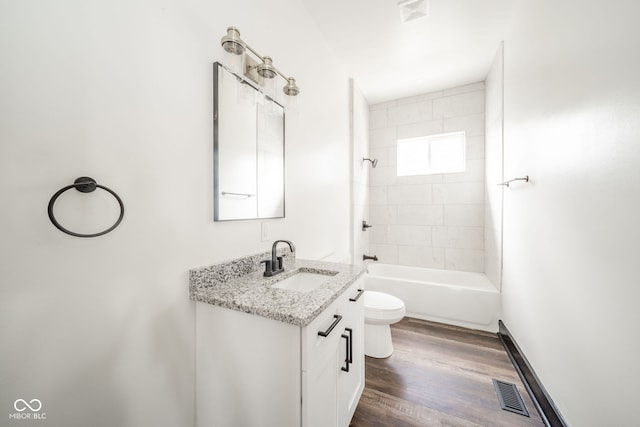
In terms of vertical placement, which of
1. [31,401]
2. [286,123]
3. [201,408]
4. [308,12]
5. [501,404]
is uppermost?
[308,12]

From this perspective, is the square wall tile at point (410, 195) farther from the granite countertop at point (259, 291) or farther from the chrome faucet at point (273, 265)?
the chrome faucet at point (273, 265)

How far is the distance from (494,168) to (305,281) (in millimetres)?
2513

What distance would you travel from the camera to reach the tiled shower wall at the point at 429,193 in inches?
121

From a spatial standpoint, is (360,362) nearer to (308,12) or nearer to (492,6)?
(308,12)

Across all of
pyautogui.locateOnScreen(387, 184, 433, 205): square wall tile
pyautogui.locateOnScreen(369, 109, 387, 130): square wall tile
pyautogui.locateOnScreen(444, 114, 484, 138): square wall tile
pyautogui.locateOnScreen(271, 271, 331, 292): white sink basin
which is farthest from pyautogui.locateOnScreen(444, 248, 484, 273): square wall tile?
pyautogui.locateOnScreen(271, 271, 331, 292): white sink basin

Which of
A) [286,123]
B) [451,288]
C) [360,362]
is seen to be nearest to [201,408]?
[360,362]

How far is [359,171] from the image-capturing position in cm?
315

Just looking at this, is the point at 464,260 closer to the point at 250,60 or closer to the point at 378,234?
the point at 378,234

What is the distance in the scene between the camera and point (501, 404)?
147 cm

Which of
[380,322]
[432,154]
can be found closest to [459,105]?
[432,154]

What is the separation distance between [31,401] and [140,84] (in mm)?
968

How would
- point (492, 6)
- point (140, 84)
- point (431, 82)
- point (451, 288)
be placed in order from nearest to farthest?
→ point (140, 84) → point (492, 6) → point (451, 288) → point (431, 82)

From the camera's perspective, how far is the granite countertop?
2.70 ft

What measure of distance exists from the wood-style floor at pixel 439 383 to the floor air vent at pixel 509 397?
28 mm
